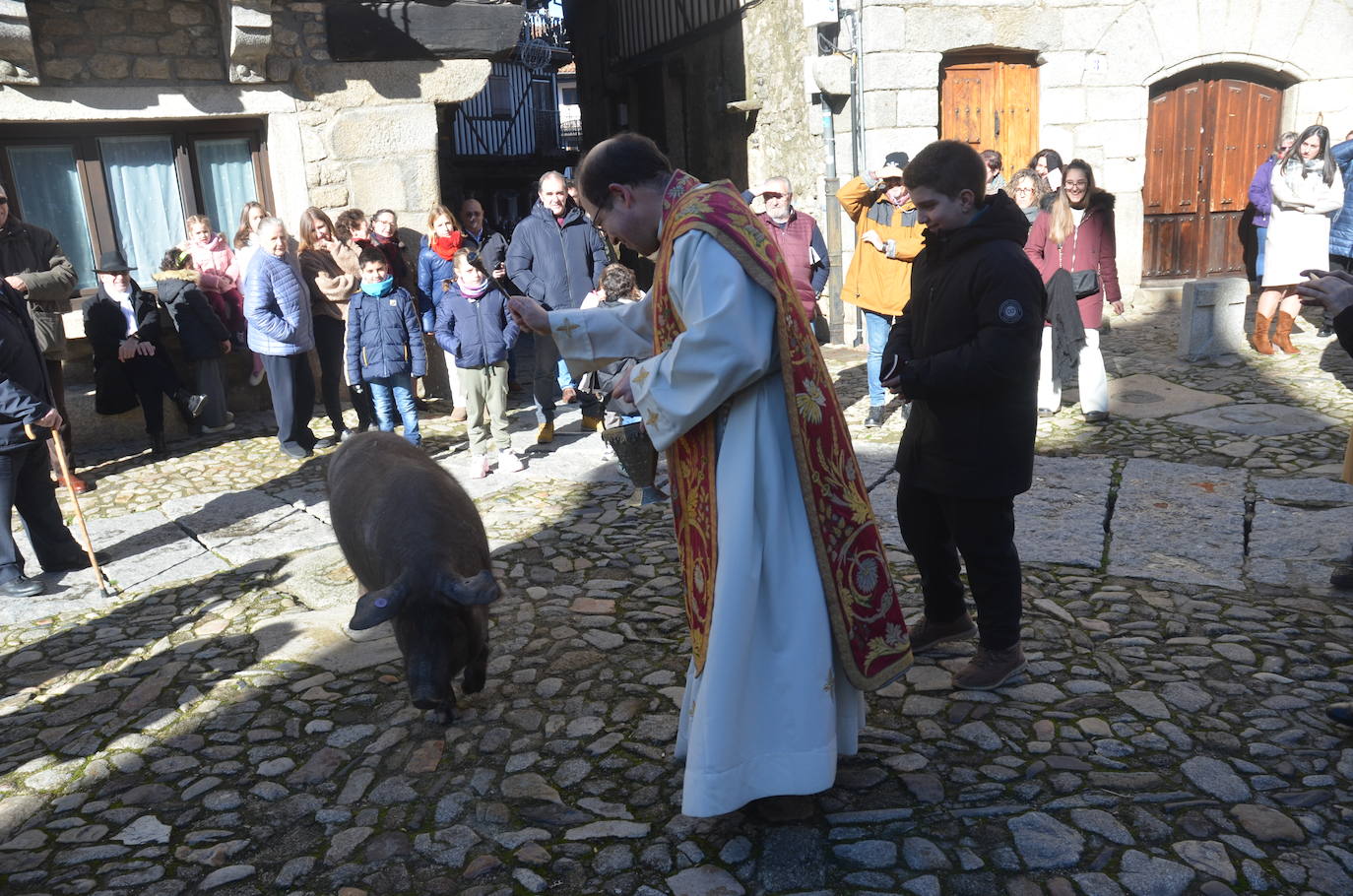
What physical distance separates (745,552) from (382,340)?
16.6 ft

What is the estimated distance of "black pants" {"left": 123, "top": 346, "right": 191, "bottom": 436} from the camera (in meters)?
8.22

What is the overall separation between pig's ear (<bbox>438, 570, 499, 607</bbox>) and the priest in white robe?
1.02 metres

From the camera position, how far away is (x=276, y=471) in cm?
770

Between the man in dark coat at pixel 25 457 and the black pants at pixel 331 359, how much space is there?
2.64 m

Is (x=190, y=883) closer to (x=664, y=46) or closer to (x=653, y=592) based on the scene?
(x=653, y=592)

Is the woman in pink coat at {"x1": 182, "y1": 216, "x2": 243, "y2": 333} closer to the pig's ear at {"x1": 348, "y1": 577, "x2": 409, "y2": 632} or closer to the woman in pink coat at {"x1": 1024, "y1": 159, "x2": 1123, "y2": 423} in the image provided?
the pig's ear at {"x1": 348, "y1": 577, "x2": 409, "y2": 632}

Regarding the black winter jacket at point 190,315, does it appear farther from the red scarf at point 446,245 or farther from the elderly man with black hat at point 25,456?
the elderly man with black hat at point 25,456

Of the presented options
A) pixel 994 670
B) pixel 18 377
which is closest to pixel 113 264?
pixel 18 377

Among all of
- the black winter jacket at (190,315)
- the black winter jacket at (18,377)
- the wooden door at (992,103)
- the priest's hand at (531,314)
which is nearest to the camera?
the priest's hand at (531,314)

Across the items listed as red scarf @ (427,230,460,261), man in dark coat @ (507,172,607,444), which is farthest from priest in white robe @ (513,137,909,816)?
red scarf @ (427,230,460,261)

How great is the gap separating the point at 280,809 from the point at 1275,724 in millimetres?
3360

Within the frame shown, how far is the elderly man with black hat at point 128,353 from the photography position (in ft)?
26.4

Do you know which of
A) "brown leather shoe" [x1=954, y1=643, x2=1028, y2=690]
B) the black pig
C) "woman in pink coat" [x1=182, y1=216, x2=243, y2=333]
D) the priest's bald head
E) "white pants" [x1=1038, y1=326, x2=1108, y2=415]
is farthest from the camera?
"woman in pink coat" [x1=182, y1=216, x2=243, y2=333]

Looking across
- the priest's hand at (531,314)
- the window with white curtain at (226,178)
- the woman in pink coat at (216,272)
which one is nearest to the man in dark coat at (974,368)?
the priest's hand at (531,314)
